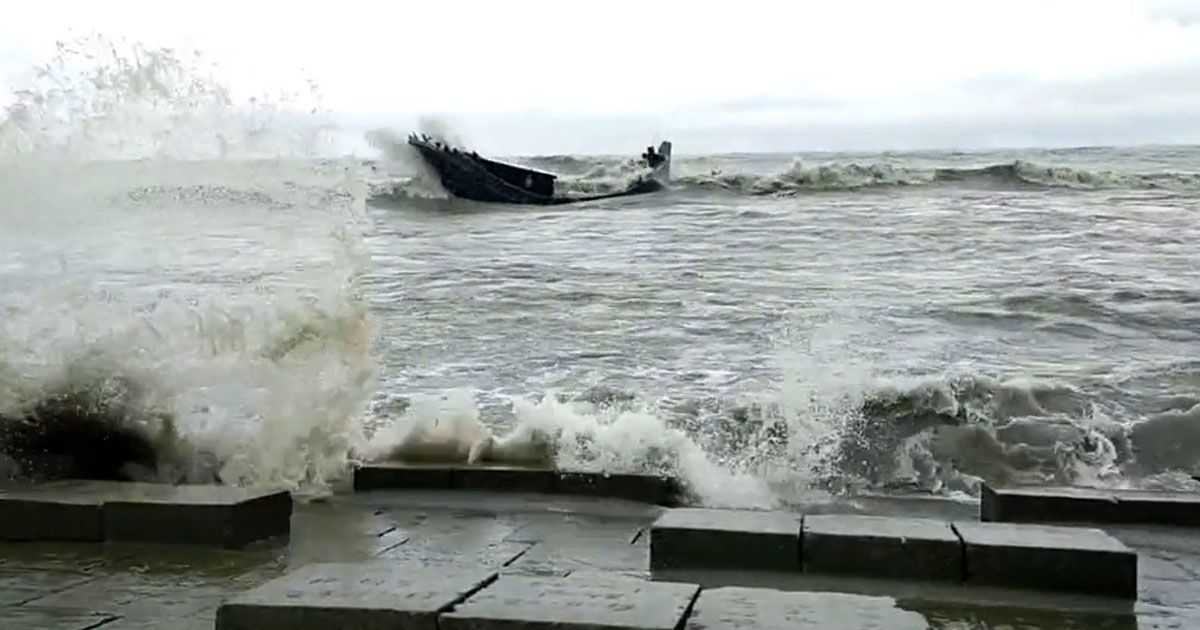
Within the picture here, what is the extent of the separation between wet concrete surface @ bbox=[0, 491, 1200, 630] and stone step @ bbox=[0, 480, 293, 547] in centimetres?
6

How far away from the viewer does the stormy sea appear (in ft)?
21.5

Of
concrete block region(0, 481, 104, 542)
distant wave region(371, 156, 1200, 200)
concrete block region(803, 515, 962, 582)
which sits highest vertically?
distant wave region(371, 156, 1200, 200)

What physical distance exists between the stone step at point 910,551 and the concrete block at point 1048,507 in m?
1.03

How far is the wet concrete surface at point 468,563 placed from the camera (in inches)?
139

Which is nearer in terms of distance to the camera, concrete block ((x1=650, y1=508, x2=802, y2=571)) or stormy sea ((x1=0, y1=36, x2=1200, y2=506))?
concrete block ((x1=650, y1=508, x2=802, y2=571))

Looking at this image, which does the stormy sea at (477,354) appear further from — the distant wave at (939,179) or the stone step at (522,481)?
the distant wave at (939,179)

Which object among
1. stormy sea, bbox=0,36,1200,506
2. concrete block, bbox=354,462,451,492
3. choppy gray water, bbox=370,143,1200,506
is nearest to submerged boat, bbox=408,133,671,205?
choppy gray water, bbox=370,143,1200,506

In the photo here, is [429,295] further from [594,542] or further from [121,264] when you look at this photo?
[594,542]

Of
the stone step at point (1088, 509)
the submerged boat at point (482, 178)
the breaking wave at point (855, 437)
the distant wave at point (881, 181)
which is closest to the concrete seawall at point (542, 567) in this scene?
the stone step at point (1088, 509)

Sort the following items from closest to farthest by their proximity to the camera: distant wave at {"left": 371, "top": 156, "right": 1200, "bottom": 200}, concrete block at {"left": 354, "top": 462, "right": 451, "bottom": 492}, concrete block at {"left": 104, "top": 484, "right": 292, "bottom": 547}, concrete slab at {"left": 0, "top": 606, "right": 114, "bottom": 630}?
1. concrete slab at {"left": 0, "top": 606, "right": 114, "bottom": 630}
2. concrete block at {"left": 104, "top": 484, "right": 292, "bottom": 547}
3. concrete block at {"left": 354, "top": 462, "right": 451, "bottom": 492}
4. distant wave at {"left": 371, "top": 156, "right": 1200, "bottom": 200}

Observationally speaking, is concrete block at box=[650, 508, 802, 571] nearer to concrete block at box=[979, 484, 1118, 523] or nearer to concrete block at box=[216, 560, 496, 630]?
concrete block at box=[216, 560, 496, 630]

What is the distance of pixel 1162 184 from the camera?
34.9m

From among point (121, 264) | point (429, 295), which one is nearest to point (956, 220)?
point (429, 295)

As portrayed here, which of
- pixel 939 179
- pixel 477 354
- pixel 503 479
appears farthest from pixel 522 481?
pixel 939 179
